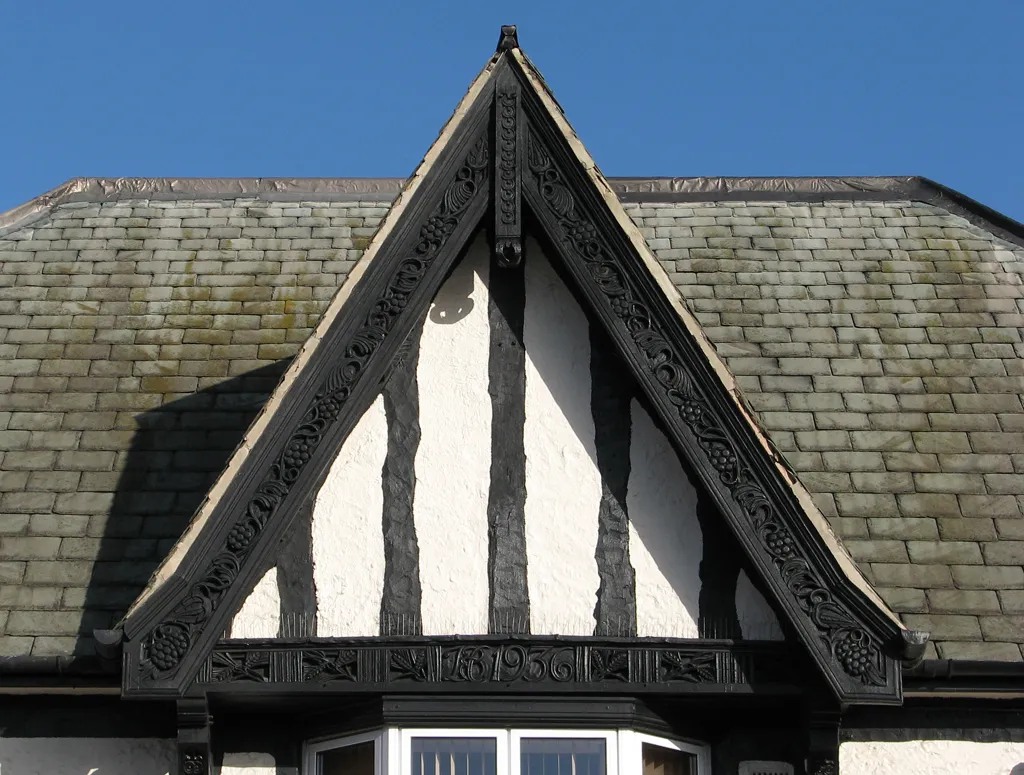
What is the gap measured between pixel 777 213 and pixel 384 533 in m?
6.26

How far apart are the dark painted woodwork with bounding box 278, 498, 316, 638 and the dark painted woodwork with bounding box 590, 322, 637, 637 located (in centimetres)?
161

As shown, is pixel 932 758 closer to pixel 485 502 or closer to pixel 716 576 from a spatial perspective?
pixel 716 576

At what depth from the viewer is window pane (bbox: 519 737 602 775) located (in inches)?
352

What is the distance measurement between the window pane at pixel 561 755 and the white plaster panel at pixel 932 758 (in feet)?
4.83

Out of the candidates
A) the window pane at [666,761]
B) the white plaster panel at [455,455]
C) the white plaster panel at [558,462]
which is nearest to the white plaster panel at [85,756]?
the white plaster panel at [455,455]

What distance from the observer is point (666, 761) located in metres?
9.30

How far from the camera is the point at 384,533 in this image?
31.0 feet

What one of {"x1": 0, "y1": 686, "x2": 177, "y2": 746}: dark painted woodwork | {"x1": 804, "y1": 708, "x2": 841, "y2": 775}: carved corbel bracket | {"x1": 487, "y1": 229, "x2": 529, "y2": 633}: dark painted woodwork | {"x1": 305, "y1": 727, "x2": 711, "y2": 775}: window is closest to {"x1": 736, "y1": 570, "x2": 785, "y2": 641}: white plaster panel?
{"x1": 804, "y1": 708, "x2": 841, "y2": 775}: carved corbel bracket

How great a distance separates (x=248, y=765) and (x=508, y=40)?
4547mm

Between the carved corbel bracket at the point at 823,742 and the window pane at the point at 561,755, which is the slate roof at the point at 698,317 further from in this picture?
the window pane at the point at 561,755

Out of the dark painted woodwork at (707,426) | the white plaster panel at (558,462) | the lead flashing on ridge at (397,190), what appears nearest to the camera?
the dark painted woodwork at (707,426)

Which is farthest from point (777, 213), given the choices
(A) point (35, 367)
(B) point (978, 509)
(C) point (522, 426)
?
(A) point (35, 367)

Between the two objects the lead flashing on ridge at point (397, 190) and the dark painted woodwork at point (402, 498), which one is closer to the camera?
the dark painted woodwork at point (402, 498)

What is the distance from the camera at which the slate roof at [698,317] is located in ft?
33.7
